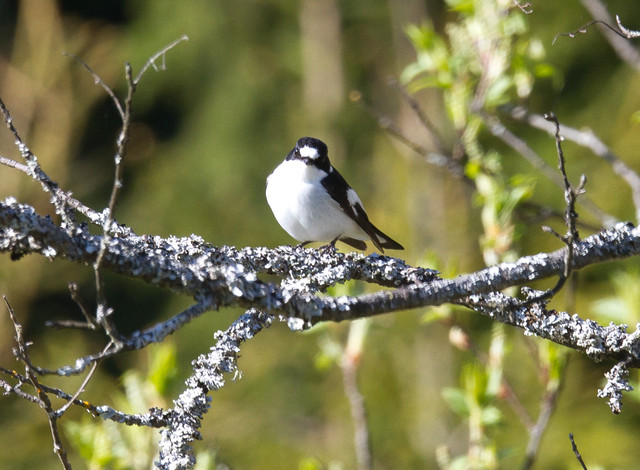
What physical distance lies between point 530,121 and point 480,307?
1.70 m

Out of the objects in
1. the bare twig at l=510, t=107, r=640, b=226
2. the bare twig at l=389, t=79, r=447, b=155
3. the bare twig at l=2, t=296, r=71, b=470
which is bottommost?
the bare twig at l=2, t=296, r=71, b=470

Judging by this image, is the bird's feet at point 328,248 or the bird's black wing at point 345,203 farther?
the bird's black wing at point 345,203

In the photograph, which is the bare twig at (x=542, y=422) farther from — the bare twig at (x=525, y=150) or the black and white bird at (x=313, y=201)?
the black and white bird at (x=313, y=201)

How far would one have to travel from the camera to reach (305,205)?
379 cm

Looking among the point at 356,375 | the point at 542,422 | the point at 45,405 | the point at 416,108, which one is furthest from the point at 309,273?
the point at 416,108

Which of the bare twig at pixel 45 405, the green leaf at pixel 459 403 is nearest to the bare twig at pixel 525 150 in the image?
the green leaf at pixel 459 403

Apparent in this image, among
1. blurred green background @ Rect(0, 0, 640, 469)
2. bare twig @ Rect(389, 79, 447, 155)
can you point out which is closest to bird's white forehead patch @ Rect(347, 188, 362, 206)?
bare twig @ Rect(389, 79, 447, 155)

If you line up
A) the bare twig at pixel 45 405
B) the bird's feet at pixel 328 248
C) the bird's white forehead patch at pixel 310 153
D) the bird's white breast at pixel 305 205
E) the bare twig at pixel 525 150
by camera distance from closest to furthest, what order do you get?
1. the bare twig at pixel 45 405
2. the bird's feet at pixel 328 248
3. the bare twig at pixel 525 150
4. the bird's white breast at pixel 305 205
5. the bird's white forehead patch at pixel 310 153

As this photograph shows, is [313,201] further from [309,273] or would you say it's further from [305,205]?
[309,273]

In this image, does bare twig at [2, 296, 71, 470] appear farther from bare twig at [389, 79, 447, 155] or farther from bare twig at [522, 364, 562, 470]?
bare twig at [389, 79, 447, 155]

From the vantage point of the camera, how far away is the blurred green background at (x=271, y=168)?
5.96 meters

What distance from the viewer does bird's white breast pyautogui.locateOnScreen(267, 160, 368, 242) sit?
12.4 ft

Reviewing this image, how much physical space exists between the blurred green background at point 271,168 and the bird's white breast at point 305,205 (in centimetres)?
55

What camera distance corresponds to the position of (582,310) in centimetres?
580
